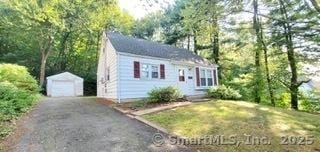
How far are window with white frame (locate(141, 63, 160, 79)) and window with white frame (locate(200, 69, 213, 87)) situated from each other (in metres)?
4.97

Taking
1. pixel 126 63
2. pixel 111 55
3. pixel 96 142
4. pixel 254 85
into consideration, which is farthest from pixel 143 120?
pixel 254 85

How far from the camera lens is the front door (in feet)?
61.3

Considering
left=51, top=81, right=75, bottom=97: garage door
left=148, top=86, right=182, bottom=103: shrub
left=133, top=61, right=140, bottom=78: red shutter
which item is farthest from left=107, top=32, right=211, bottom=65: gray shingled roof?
left=51, top=81, right=75, bottom=97: garage door

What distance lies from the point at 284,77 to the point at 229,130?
1416 cm

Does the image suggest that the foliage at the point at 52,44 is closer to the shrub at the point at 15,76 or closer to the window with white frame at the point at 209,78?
the shrub at the point at 15,76

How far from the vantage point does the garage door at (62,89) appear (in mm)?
27734

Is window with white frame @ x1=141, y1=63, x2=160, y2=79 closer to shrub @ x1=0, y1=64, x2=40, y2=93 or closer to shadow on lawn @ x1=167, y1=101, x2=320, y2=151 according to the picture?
shadow on lawn @ x1=167, y1=101, x2=320, y2=151

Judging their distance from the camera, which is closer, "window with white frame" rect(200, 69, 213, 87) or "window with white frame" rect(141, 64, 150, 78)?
"window with white frame" rect(141, 64, 150, 78)

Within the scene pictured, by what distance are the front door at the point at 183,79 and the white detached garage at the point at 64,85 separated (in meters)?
15.1

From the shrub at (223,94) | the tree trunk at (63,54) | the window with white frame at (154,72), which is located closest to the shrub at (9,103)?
the window with white frame at (154,72)

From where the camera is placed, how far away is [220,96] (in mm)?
17391

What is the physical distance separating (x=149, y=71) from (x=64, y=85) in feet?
51.5

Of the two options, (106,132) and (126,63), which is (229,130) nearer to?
(106,132)

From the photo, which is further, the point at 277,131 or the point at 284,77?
the point at 284,77
